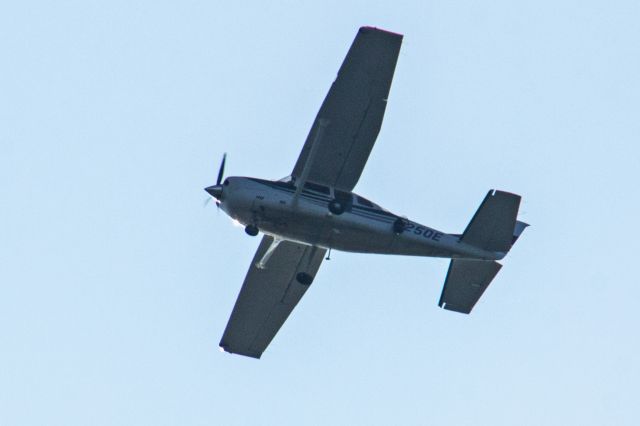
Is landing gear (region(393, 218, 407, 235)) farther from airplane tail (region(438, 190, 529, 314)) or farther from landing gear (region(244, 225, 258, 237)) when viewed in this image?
landing gear (region(244, 225, 258, 237))

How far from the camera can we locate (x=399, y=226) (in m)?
38.8

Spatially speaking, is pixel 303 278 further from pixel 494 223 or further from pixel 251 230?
pixel 494 223

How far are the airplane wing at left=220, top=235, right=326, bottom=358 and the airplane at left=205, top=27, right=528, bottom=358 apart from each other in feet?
3.23

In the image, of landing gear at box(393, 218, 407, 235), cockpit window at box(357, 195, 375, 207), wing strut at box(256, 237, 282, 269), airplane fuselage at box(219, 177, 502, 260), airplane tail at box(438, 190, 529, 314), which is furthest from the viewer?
wing strut at box(256, 237, 282, 269)

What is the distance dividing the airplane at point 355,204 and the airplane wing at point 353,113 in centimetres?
2

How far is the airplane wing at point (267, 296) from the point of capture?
135 feet

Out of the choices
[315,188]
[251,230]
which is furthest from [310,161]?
[251,230]

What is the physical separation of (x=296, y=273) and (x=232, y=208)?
3946 mm

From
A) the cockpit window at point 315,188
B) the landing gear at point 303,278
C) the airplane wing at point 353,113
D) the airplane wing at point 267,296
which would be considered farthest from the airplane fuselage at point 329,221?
the airplane wing at point 267,296

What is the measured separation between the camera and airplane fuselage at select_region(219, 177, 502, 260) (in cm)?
3809

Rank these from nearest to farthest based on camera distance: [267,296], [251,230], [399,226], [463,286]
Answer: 1. [251,230]
2. [399,226]
3. [463,286]
4. [267,296]

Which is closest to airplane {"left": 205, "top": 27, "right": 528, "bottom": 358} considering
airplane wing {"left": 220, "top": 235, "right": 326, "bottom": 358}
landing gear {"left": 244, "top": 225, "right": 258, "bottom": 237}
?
landing gear {"left": 244, "top": 225, "right": 258, "bottom": 237}

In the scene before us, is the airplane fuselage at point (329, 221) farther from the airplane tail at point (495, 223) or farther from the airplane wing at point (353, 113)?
the airplane wing at point (353, 113)

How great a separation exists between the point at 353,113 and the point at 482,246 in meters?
4.45
